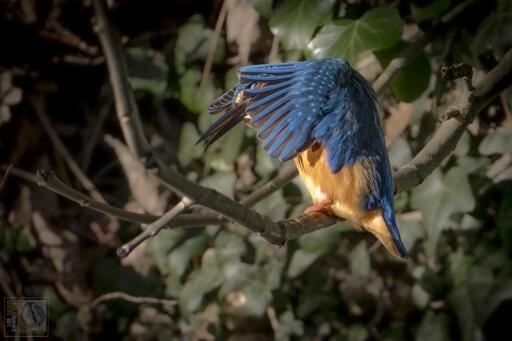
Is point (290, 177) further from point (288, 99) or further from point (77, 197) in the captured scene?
point (77, 197)

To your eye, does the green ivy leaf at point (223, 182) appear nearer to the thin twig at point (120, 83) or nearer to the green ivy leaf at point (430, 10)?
the green ivy leaf at point (430, 10)

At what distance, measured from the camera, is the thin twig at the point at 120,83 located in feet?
3.10

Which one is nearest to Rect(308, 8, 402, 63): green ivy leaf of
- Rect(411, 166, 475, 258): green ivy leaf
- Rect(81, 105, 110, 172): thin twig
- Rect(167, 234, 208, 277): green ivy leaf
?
Rect(411, 166, 475, 258): green ivy leaf

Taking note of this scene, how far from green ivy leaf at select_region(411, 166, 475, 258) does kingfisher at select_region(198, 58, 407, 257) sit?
721mm

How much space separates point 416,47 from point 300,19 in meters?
0.36

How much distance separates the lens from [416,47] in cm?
217

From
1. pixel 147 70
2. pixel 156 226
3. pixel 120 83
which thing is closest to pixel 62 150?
pixel 147 70

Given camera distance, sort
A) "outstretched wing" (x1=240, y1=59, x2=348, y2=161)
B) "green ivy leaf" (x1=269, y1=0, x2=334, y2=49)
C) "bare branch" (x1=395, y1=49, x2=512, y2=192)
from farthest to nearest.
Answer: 1. "green ivy leaf" (x1=269, y1=0, x2=334, y2=49)
2. "bare branch" (x1=395, y1=49, x2=512, y2=192)
3. "outstretched wing" (x1=240, y1=59, x2=348, y2=161)

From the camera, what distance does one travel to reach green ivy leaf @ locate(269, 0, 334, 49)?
2.20 meters

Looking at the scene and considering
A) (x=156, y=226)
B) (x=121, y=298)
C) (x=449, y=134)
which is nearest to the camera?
(x=156, y=226)

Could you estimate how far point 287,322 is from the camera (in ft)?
8.91

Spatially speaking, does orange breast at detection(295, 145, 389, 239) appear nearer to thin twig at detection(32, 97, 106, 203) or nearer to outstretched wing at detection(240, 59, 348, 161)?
outstretched wing at detection(240, 59, 348, 161)

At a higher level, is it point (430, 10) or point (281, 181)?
point (430, 10)

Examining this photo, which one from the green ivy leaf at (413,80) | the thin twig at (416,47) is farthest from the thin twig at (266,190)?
the green ivy leaf at (413,80)
